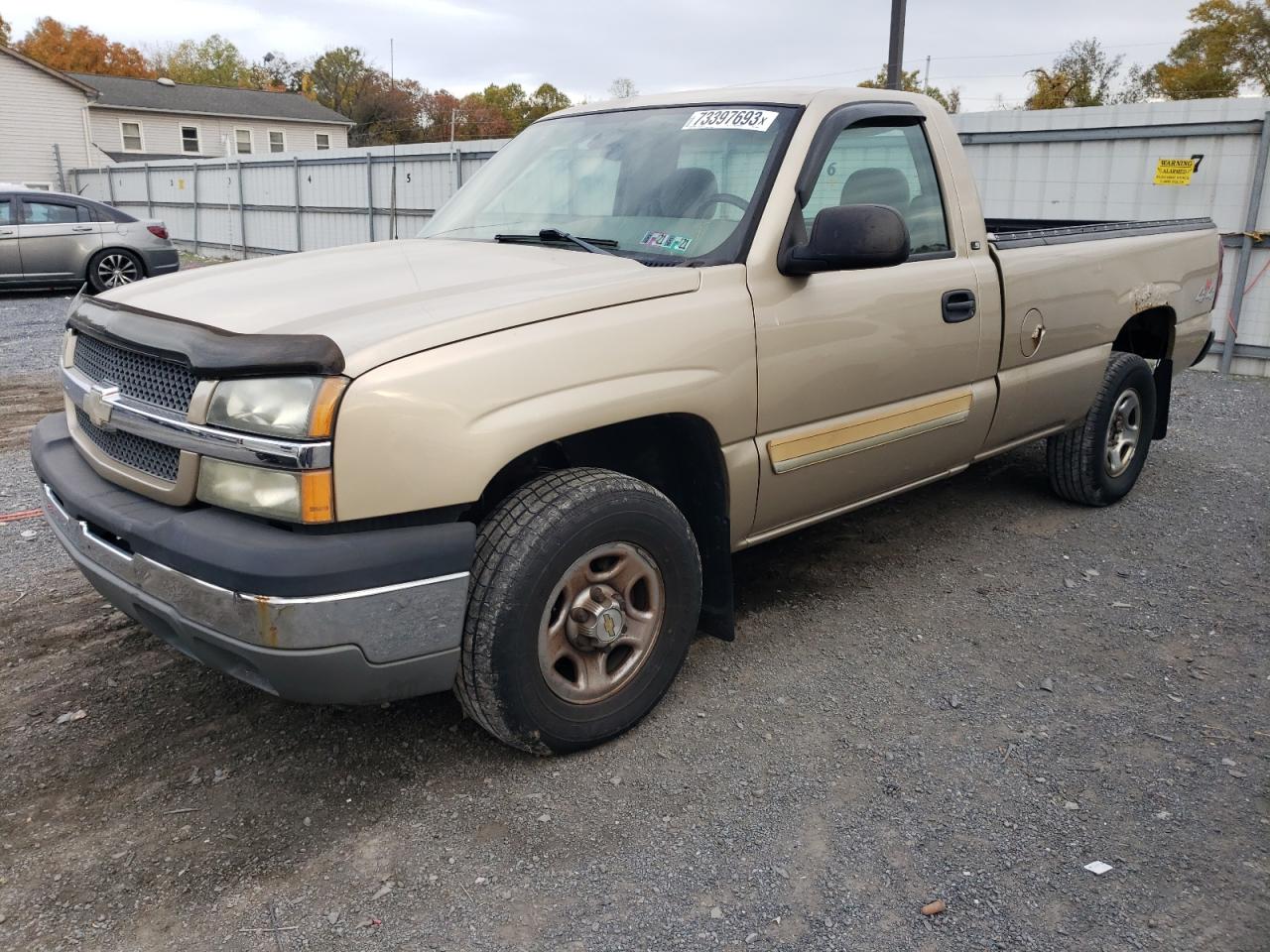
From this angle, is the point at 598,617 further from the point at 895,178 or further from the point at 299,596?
the point at 895,178

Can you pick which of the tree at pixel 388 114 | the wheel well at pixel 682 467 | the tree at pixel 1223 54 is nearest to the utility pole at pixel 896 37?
the wheel well at pixel 682 467

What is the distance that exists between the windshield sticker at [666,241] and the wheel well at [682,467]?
582 millimetres

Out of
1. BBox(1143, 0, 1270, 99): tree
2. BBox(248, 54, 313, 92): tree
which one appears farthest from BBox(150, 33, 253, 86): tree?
BBox(1143, 0, 1270, 99): tree

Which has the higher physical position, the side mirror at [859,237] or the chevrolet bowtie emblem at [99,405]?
the side mirror at [859,237]

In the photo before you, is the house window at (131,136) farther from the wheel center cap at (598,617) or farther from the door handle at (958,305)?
the wheel center cap at (598,617)

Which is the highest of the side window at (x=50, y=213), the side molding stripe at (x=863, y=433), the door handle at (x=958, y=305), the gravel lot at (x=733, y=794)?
the side window at (x=50, y=213)

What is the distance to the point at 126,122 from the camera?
1620 inches

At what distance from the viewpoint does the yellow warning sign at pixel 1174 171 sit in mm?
9688

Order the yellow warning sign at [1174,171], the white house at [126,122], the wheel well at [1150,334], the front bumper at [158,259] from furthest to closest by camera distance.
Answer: the white house at [126,122]
the front bumper at [158,259]
the yellow warning sign at [1174,171]
the wheel well at [1150,334]

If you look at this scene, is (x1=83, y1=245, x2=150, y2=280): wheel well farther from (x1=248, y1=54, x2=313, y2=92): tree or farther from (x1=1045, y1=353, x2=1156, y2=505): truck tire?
(x1=248, y1=54, x2=313, y2=92): tree

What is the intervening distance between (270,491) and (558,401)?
75 centimetres

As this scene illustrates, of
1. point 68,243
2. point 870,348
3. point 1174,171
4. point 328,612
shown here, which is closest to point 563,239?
point 870,348

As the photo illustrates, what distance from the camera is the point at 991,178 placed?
1113 cm

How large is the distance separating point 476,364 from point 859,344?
5.05 feet
